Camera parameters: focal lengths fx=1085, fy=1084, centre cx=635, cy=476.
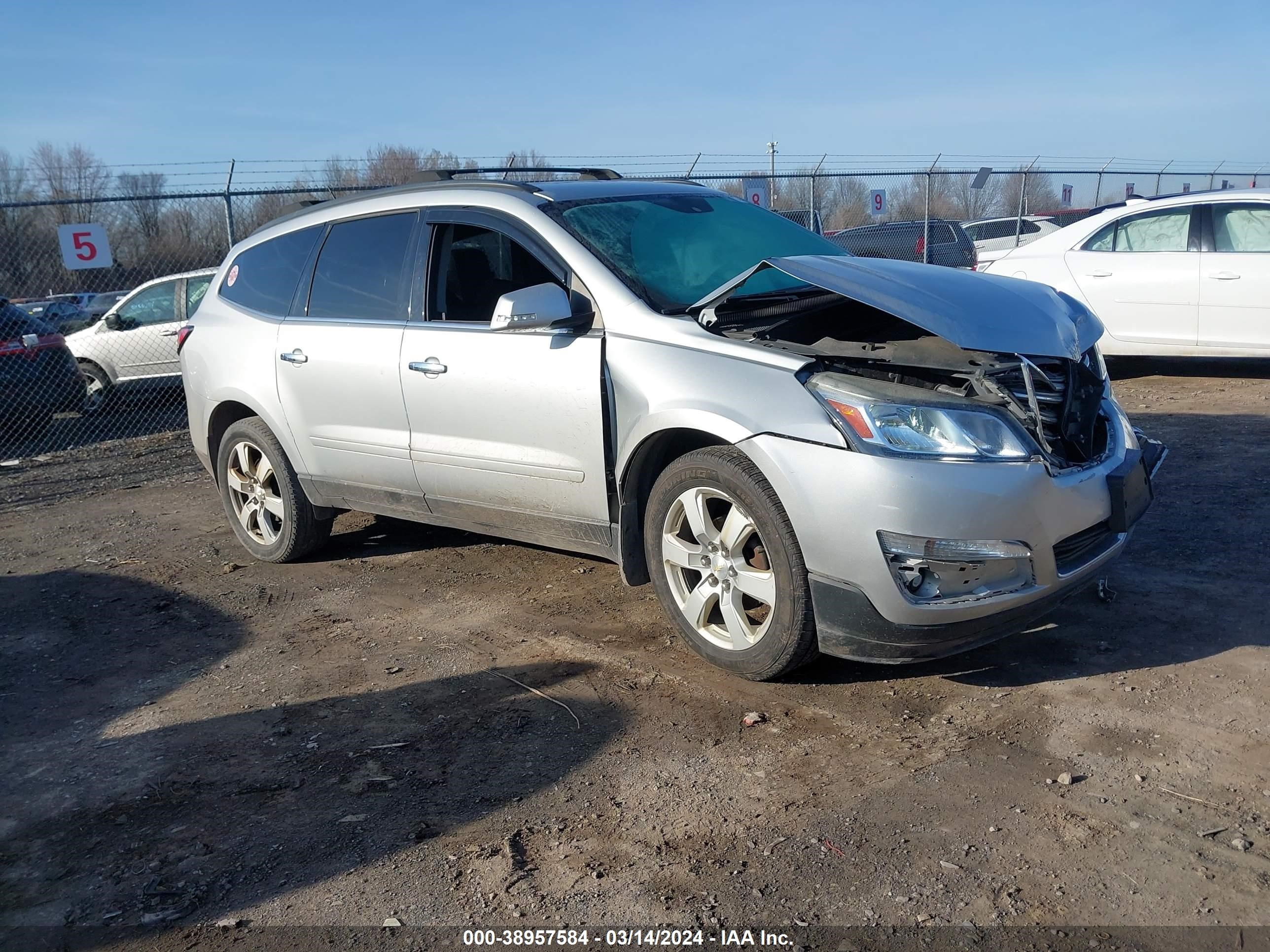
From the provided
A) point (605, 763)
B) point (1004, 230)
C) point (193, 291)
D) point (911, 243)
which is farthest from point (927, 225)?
point (605, 763)

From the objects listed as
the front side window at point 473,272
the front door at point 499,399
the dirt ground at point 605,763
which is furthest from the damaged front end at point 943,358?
the front side window at point 473,272

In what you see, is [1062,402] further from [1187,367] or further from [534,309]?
[1187,367]

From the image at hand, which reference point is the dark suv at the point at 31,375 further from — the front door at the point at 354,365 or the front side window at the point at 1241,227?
the front side window at the point at 1241,227

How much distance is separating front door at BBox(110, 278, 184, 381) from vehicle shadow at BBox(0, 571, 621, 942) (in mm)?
8406

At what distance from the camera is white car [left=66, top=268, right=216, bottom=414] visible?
12562mm

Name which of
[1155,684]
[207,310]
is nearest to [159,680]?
[207,310]

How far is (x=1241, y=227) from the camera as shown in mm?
9078

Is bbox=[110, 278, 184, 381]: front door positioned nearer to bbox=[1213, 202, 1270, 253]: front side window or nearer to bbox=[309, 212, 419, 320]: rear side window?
bbox=[309, 212, 419, 320]: rear side window

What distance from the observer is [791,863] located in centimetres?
288

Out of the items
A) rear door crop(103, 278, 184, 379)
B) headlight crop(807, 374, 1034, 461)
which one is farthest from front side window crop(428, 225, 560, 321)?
rear door crop(103, 278, 184, 379)

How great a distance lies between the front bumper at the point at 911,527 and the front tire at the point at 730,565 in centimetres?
8

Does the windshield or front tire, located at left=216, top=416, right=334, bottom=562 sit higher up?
the windshield

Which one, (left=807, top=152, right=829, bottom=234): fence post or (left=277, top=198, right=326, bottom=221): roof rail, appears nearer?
(left=277, top=198, right=326, bottom=221): roof rail

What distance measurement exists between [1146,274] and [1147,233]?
0.43 meters
